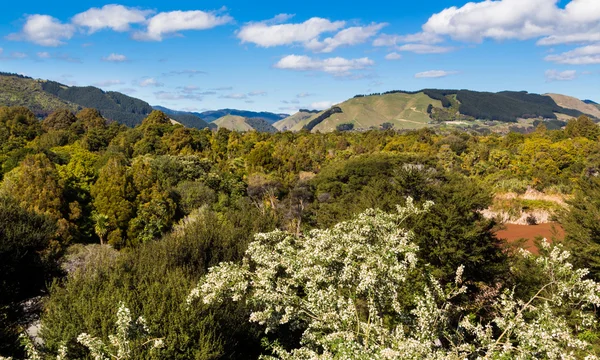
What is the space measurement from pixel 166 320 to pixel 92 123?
3182 inches

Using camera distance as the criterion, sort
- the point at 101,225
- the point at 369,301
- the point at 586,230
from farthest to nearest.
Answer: the point at 101,225, the point at 586,230, the point at 369,301

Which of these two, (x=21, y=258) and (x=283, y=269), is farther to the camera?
(x=21, y=258)

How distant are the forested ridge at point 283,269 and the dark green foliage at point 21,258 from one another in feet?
0.33

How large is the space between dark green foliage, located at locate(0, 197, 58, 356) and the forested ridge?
100 millimetres

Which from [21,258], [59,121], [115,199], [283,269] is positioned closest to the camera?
[283,269]

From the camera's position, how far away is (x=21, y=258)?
720 inches

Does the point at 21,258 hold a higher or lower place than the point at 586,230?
lower

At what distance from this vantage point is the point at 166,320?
11000mm

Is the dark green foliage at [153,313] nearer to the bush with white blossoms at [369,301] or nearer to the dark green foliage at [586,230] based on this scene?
the bush with white blossoms at [369,301]

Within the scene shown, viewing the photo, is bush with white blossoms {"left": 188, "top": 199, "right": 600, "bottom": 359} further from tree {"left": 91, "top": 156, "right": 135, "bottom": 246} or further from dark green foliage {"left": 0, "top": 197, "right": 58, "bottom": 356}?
tree {"left": 91, "top": 156, "right": 135, "bottom": 246}

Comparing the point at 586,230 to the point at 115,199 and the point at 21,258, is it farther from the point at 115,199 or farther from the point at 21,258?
the point at 115,199

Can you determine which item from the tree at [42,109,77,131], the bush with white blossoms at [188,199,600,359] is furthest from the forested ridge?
the tree at [42,109,77,131]

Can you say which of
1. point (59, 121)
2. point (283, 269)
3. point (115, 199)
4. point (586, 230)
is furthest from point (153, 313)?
point (59, 121)

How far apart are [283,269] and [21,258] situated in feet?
51.4
